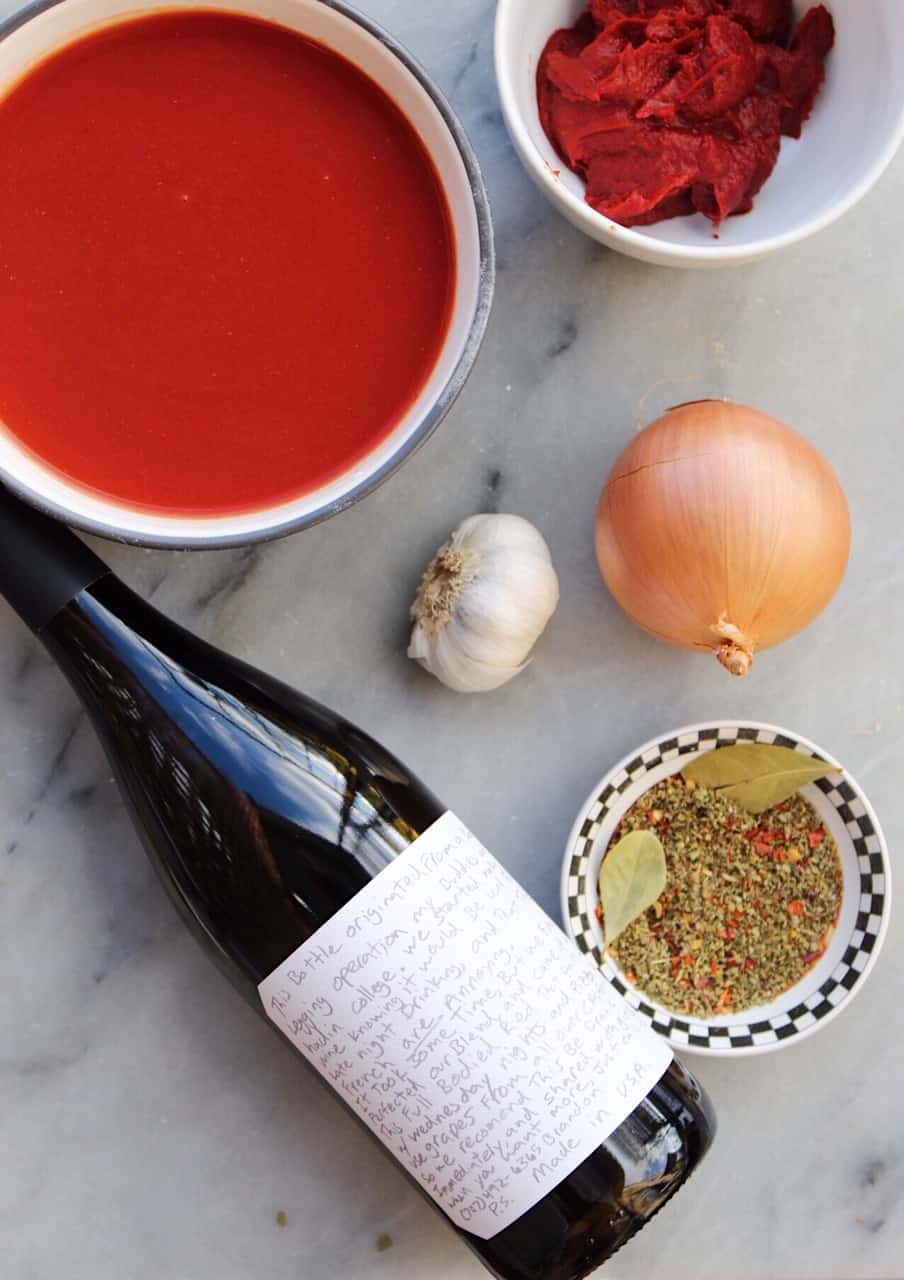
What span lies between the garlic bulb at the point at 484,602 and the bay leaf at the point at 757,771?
18 centimetres

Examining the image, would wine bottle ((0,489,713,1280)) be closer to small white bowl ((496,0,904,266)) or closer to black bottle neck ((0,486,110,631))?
black bottle neck ((0,486,110,631))

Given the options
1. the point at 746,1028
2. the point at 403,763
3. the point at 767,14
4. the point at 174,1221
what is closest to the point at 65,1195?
the point at 174,1221

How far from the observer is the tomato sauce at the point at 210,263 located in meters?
Answer: 0.81

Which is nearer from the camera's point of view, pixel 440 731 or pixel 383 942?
pixel 383 942

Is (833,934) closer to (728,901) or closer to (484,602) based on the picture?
(728,901)

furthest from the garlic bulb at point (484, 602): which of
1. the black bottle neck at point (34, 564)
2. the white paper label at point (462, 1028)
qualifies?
the black bottle neck at point (34, 564)

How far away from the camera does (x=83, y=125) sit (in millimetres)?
816

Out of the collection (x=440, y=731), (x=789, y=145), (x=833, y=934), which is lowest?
(x=833, y=934)

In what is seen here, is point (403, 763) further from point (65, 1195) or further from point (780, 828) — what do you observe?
point (65, 1195)

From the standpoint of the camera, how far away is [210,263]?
823 millimetres

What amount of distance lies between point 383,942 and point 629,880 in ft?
Answer: 0.85

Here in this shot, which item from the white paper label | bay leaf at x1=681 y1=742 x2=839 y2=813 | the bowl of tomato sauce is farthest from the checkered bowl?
the bowl of tomato sauce

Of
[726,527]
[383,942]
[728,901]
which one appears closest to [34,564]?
[383,942]

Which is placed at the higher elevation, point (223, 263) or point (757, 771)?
point (223, 263)
